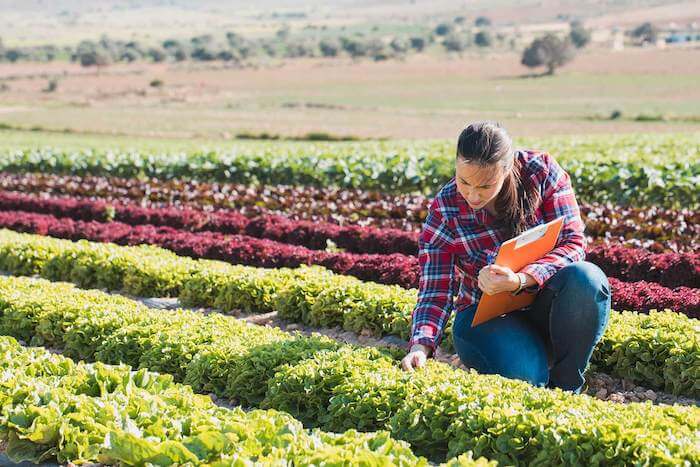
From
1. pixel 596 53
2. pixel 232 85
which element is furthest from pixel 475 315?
pixel 596 53

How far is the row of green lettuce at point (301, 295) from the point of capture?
19.5 feet

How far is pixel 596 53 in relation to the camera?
315 feet

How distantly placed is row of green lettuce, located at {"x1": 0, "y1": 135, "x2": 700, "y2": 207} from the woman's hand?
10.3 meters

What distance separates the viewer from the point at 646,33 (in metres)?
126

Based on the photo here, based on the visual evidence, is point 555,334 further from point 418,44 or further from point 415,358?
point 418,44

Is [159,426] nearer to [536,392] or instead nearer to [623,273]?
[536,392]

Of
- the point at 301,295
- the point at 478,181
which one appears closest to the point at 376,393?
the point at 478,181

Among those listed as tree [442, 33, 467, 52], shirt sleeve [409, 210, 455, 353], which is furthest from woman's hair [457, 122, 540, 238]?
tree [442, 33, 467, 52]

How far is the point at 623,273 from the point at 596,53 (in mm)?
92148

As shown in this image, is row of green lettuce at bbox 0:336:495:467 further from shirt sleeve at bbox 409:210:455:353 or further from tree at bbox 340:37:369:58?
tree at bbox 340:37:369:58

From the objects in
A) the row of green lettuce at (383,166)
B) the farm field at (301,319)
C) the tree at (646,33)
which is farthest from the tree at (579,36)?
the row of green lettuce at (383,166)

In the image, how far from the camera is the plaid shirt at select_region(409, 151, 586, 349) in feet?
17.9

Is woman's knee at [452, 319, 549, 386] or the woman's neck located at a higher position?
the woman's neck

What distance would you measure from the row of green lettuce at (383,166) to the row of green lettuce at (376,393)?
10.2 m
